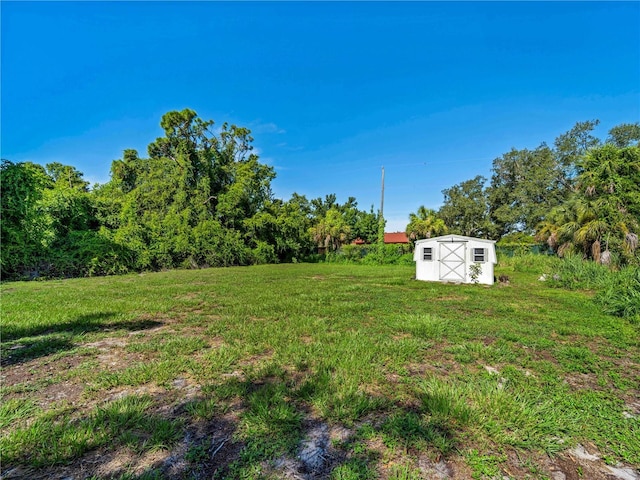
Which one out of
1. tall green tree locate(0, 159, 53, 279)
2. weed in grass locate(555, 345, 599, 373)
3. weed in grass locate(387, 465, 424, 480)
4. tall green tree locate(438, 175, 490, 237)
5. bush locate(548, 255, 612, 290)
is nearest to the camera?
weed in grass locate(387, 465, 424, 480)

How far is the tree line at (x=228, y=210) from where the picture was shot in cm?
1223

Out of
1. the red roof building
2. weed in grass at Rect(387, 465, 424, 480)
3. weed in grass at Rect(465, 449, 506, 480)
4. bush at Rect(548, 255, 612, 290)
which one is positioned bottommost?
weed in grass at Rect(465, 449, 506, 480)

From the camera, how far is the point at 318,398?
101 inches

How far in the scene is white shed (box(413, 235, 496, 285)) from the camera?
11844 millimetres

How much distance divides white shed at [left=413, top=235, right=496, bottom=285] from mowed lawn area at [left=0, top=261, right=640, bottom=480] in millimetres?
6672

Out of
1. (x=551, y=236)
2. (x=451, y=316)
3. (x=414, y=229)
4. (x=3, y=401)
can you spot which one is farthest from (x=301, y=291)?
(x=414, y=229)

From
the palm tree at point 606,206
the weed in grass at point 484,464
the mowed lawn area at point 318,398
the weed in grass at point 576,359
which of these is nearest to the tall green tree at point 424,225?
the palm tree at point 606,206

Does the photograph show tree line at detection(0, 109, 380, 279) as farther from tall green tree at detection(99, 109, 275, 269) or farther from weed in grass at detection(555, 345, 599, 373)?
weed in grass at detection(555, 345, 599, 373)

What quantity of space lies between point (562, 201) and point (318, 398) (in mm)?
33186

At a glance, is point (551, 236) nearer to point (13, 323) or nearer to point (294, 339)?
point (294, 339)

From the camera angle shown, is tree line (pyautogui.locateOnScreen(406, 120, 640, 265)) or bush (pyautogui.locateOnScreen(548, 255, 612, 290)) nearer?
bush (pyautogui.locateOnScreen(548, 255, 612, 290))

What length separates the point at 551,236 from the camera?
17203 millimetres

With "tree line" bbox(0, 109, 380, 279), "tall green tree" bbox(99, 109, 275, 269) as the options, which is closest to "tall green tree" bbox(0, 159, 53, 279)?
"tree line" bbox(0, 109, 380, 279)

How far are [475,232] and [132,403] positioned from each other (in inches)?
1401
